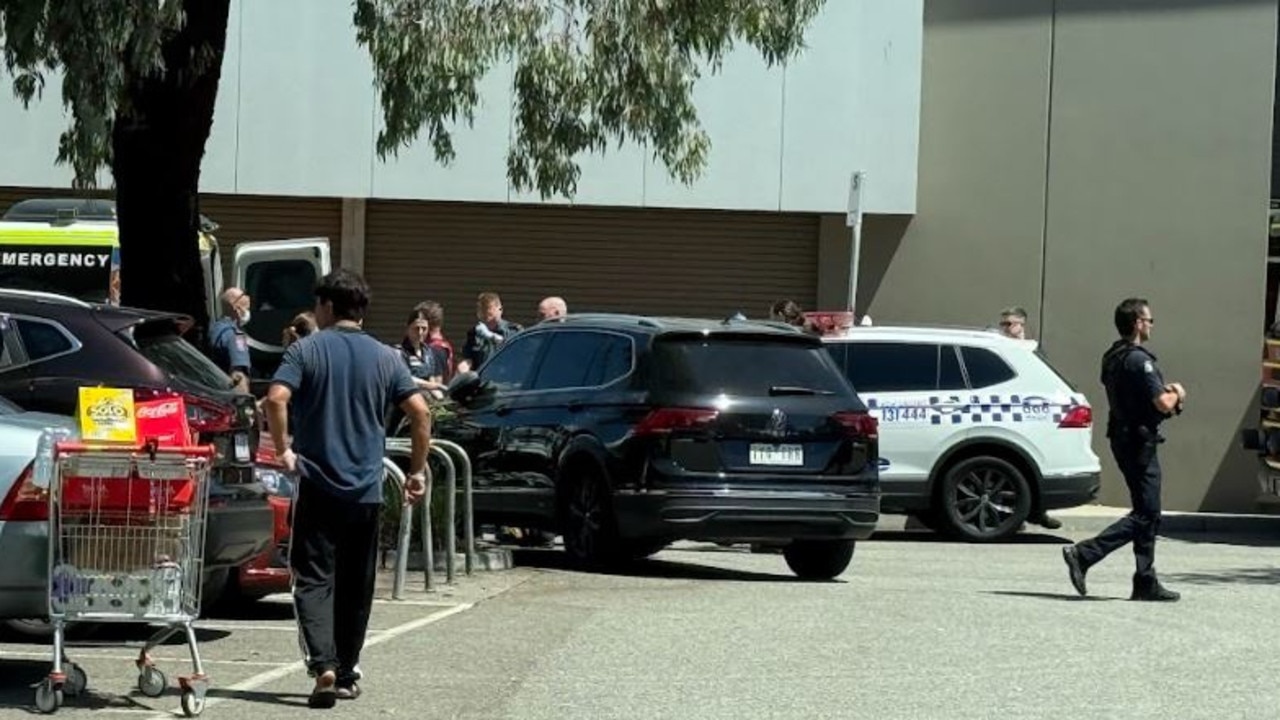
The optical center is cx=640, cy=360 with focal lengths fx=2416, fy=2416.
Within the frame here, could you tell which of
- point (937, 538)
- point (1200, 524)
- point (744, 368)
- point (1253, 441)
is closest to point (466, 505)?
point (744, 368)

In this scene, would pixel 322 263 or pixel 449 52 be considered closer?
pixel 449 52

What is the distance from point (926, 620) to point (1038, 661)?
5.89 ft

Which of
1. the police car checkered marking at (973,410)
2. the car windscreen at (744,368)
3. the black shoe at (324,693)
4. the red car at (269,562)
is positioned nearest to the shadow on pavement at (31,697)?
the black shoe at (324,693)

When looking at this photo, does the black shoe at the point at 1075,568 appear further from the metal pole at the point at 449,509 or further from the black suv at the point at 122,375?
the black suv at the point at 122,375

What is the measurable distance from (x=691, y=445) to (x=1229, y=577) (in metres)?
4.55

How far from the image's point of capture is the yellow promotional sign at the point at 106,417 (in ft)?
30.3

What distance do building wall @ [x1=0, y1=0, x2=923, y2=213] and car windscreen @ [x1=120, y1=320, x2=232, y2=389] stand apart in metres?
12.9

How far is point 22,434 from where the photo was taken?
31.7 feet

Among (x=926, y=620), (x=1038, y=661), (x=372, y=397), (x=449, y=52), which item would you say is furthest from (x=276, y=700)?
(x=449, y=52)

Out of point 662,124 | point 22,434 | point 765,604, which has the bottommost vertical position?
point 765,604

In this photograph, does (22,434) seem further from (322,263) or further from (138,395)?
(322,263)

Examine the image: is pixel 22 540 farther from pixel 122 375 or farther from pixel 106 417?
pixel 122 375

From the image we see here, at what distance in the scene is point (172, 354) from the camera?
11.6 meters

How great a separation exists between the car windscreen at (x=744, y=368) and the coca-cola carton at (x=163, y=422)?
227 inches
